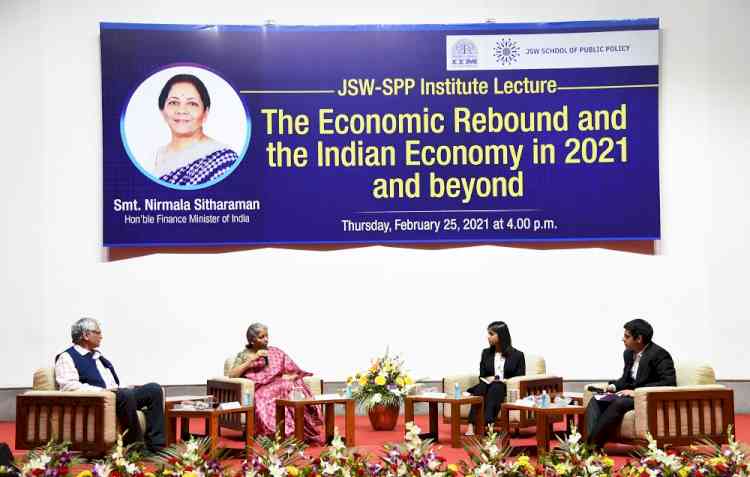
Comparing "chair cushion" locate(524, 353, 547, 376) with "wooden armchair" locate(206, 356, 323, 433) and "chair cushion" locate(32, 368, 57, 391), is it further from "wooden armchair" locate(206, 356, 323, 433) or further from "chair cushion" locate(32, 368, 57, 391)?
"chair cushion" locate(32, 368, 57, 391)

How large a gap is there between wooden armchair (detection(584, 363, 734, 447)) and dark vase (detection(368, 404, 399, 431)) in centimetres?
209

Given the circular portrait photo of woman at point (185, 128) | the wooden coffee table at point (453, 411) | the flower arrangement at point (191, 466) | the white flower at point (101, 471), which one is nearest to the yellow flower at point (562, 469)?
the flower arrangement at point (191, 466)

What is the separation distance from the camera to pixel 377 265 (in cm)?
989

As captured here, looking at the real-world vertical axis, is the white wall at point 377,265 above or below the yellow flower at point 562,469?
above

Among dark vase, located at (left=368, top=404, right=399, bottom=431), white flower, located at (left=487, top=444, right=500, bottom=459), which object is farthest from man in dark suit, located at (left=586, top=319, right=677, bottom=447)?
white flower, located at (left=487, top=444, right=500, bottom=459)

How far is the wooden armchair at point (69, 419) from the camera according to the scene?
7219mm

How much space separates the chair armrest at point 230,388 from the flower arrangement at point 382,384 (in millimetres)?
1082

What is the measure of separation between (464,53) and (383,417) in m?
3.40

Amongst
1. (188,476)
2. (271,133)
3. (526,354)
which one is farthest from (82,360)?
(188,476)

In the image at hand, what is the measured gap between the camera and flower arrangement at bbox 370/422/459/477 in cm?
350

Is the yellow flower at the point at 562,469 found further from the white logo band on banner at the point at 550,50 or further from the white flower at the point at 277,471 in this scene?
the white logo band on banner at the point at 550,50

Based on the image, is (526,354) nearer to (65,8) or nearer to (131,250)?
(131,250)

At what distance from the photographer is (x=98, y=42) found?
9805 millimetres

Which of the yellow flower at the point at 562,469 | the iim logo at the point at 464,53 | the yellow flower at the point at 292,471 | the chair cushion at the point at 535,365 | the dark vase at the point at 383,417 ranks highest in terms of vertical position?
the iim logo at the point at 464,53
